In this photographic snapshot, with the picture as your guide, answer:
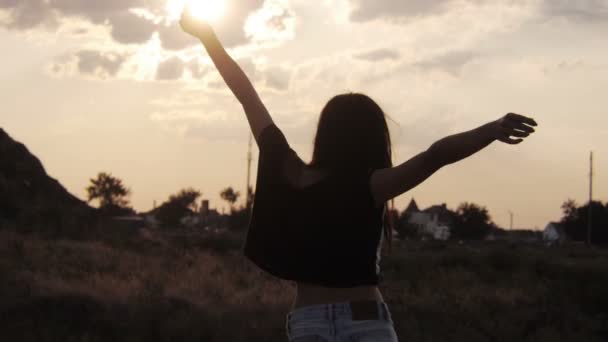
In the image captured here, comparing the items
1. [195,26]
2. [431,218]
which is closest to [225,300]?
[195,26]

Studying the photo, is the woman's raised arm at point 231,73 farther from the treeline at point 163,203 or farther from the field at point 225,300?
the treeline at point 163,203

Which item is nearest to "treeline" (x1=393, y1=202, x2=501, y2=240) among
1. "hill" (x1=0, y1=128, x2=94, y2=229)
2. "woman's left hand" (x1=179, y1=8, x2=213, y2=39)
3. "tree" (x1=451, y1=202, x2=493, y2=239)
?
"tree" (x1=451, y1=202, x2=493, y2=239)

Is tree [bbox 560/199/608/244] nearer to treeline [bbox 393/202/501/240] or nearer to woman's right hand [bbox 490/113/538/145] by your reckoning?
treeline [bbox 393/202/501/240]

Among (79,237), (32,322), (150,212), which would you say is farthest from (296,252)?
(150,212)

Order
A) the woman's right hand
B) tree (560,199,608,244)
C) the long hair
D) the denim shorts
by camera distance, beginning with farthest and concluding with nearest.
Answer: tree (560,199,608,244) → the long hair → the denim shorts → the woman's right hand

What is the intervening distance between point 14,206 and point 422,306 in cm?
2997

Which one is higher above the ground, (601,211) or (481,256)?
(601,211)

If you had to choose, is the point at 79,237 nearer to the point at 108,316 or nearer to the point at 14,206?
the point at 14,206

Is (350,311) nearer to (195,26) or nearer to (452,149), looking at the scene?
(452,149)

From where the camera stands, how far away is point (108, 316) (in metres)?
14.4

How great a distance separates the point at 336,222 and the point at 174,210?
9250 cm

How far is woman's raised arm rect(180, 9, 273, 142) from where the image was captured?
11.9 ft

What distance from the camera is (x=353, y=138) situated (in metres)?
3.31

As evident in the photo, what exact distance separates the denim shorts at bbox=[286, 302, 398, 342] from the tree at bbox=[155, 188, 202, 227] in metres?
91.1
